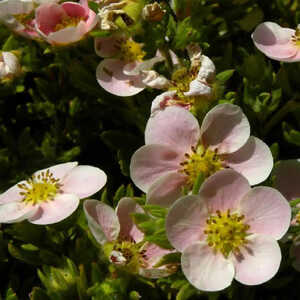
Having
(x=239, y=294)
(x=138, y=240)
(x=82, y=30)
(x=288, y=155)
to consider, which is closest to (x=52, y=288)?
(x=138, y=240)

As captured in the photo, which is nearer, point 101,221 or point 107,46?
point 101,221

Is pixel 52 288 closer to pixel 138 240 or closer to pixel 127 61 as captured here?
pixel 138 240

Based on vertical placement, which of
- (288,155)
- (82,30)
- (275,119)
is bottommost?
(288,155)

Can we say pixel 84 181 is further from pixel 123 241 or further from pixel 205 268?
pixel 205 268

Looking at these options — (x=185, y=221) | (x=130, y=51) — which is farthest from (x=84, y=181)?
(x=130, y=51)

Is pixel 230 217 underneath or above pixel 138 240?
above

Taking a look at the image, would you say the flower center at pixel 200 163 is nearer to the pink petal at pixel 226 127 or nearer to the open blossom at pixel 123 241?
the pink petal at pixel 226 127

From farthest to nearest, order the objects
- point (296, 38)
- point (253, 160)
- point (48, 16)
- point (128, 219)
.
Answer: point (296, 38) → point (48, 16) → point (128, 219) → point (253, 160)
